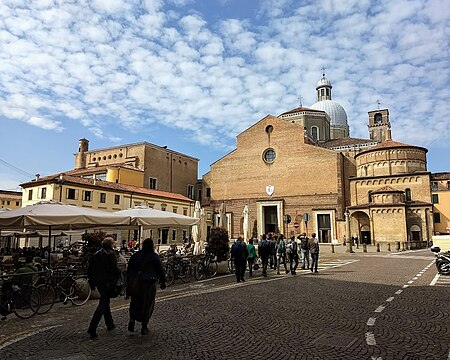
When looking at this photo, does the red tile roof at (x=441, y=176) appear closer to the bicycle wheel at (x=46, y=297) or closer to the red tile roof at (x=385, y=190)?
the red tile roof at (x=385, y=190)

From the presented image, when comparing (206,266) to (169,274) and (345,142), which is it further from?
(345,142)

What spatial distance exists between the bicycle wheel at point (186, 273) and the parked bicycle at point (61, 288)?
4391 mm

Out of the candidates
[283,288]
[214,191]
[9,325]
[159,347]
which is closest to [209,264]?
[283,288]

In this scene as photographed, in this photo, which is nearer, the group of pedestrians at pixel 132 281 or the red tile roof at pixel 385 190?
the group of pedestrians at pixel 132 281

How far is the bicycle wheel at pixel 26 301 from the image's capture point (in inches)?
320

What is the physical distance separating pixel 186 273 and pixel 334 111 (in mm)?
69351

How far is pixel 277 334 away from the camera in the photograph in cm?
643

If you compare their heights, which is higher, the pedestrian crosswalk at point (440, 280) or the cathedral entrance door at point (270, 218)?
the cathedral entrance door at point (270, 218)

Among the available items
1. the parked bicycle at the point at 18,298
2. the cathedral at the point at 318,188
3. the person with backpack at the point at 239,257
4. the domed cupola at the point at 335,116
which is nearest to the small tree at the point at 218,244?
the person with backpack at the point at 239,257

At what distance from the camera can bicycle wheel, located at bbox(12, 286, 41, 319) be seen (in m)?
8.13

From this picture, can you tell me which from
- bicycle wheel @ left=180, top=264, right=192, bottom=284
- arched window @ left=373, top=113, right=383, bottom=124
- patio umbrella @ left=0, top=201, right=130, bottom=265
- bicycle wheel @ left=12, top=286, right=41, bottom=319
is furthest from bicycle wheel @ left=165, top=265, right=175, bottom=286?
arched window @ left=373, top=113, right=383, bottom=124

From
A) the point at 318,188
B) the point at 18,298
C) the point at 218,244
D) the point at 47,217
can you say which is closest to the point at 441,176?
the point at 318,188

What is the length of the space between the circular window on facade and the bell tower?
32.4m

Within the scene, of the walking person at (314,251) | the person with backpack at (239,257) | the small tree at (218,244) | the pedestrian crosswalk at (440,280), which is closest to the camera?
the pedestrian crosswalk at (440,280)
